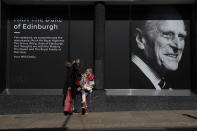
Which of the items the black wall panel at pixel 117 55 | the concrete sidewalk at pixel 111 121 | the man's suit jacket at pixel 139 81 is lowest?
the concrete sidewalk at pixel 111 121

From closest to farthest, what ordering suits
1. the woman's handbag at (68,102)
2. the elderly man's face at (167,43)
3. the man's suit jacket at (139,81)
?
1. the woman's handbag at (68,102)
2. the man's suit jacket at (139,81)
3. the elderly man's face at (167,43)

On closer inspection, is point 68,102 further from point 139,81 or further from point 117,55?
point 139,81

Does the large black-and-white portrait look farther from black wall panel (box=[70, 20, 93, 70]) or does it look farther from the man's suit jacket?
black wall panel (box=[70, 20, 93, 70])

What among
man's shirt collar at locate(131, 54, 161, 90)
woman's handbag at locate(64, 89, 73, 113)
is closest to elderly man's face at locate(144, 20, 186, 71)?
man's shirt collar at locate(131, 54, 161, 90)

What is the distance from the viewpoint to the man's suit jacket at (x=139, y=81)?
15.0 meters

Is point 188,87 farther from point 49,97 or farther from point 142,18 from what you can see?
point 49,97

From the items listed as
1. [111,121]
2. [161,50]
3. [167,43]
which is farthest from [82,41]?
[111,121]

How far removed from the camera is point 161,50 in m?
15.1

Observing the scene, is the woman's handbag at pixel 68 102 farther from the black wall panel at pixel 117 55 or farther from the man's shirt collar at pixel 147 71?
the man's shirt collar at pixel 147 71

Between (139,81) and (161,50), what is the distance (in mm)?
1621

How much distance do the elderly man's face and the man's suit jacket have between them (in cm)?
82

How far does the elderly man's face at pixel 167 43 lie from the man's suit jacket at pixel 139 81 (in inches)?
32.4

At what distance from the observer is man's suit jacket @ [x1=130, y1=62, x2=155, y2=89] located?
15.0 meters

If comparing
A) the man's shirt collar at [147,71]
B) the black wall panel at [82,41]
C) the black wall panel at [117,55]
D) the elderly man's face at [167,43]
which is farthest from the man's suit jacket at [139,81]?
the black wall panel at [82,41]
